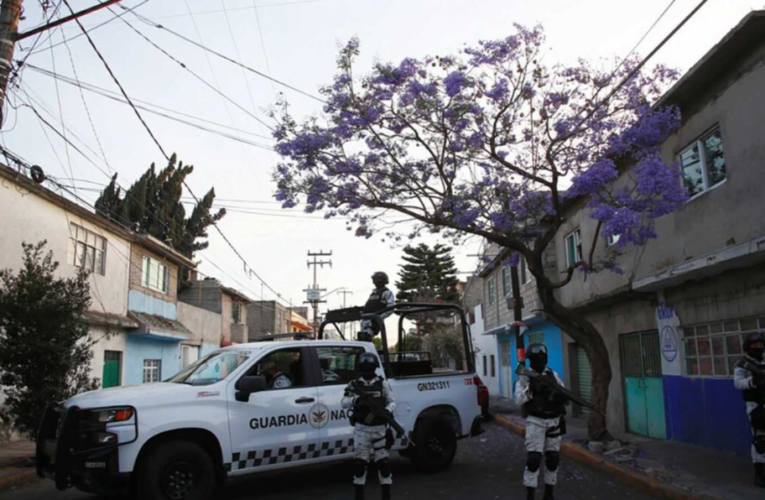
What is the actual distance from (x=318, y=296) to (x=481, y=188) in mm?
37314

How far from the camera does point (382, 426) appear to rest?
21.9 ft

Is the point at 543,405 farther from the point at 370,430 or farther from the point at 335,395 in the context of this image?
the point at 335,395

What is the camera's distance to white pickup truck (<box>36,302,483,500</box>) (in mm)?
6117

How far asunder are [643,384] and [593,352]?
126 inches

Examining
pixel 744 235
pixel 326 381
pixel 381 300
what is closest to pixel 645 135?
pixel 744 235

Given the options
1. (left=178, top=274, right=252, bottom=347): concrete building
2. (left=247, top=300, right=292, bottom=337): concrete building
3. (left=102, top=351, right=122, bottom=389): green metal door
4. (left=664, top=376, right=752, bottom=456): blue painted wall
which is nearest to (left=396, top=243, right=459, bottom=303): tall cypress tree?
(left=247, top=300, right=292, bottom=337): concrete building

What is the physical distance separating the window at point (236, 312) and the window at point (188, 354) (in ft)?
36.1

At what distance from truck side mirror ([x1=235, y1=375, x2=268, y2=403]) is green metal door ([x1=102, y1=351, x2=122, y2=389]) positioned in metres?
13.6

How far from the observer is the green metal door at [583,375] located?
17.0 m

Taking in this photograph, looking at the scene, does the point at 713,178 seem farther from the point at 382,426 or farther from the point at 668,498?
the point at 382,426

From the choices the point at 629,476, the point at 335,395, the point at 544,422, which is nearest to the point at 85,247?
the point at 335,395

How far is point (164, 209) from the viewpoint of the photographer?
117 feet

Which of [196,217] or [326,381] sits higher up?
[196,217]

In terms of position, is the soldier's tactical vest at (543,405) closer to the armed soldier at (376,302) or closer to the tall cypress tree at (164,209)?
the armed soldier at (376,302)
